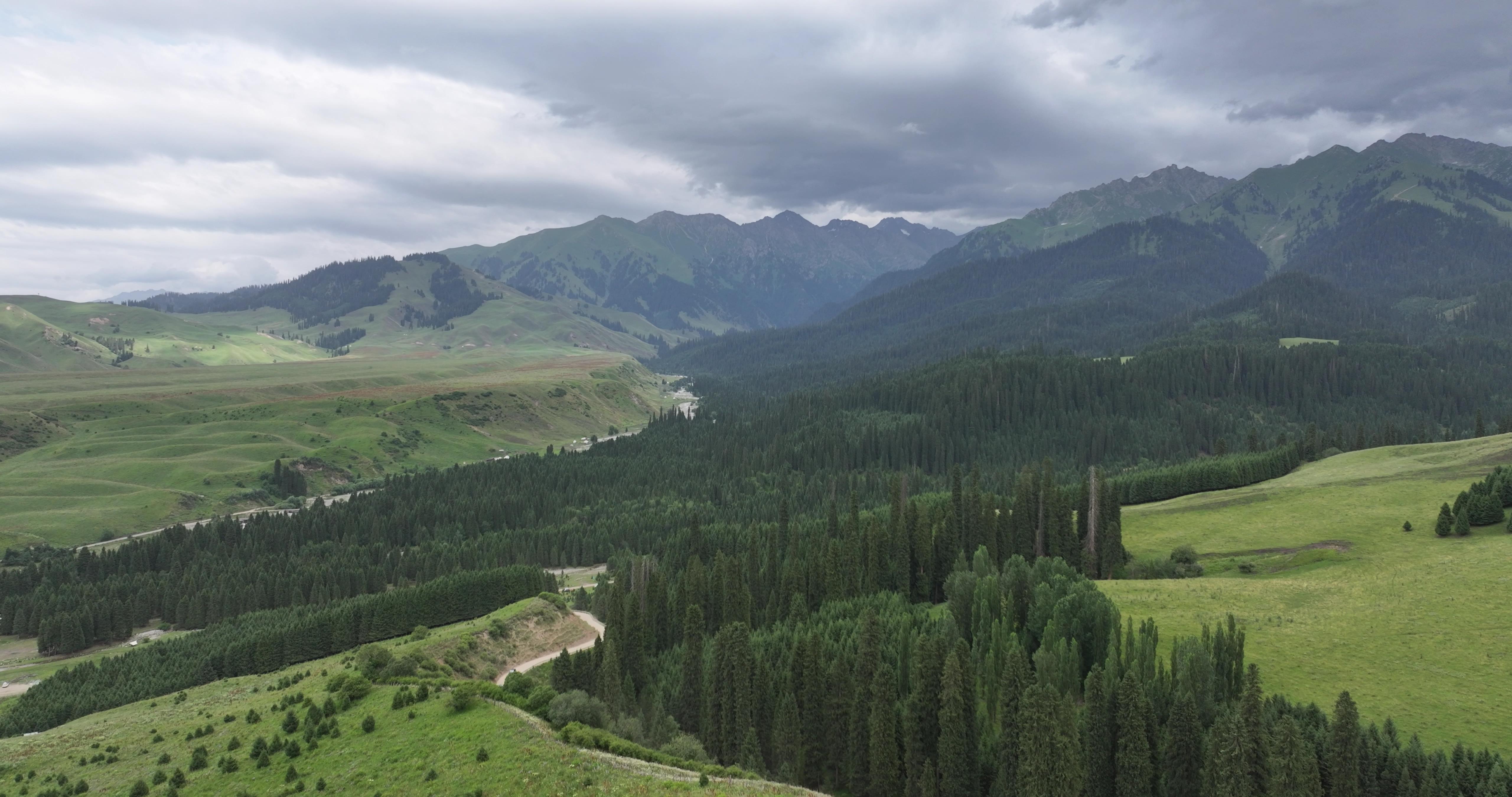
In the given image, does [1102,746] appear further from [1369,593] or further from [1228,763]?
[1369,593]

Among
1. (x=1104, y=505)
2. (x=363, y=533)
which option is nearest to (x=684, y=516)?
(x=363, y=533)

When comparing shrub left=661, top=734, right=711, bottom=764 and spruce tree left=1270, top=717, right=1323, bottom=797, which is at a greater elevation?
spruce tree left=1270, top=717, right=1323, bottom=797

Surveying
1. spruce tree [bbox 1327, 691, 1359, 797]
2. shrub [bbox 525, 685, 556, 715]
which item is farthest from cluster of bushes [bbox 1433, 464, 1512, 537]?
shrub [bbox 525, 685, 556, 715]

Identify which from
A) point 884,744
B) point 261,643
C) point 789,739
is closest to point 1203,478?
point 884,744

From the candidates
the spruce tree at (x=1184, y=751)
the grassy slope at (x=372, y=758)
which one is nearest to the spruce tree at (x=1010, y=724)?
the spruce tree at (x=1184, y=751)

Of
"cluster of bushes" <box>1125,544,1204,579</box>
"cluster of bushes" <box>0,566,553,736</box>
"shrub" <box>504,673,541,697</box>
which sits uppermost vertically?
"cluster of bushes" <box>1125,544,1204,579</box>

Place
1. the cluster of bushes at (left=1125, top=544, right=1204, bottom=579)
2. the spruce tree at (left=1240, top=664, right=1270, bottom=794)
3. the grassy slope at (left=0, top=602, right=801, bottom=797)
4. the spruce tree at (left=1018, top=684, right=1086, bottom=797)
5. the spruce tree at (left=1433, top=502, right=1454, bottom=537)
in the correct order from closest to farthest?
the grassy slope at (left=0, top=602, right=801, bottom=797), the spruce tree at (left=1240, top=664, right=1270, bottom=794), the spruce tree at (left=1018, top=684, right=1086, bottom=797), the spruce tree at (left=1433, top=502, right=1454, bottom=537), the cluster of bushes at (left=1125, top=544, right=1204, bottom=579)

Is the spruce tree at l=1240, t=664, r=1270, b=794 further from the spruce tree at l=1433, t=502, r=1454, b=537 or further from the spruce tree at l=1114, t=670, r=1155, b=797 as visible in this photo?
the spruce tree at l=1433, t=502, r=1454, b=537
